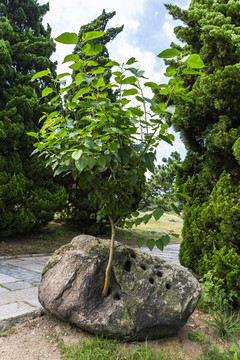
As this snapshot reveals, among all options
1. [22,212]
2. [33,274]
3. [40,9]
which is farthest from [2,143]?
[40,9]

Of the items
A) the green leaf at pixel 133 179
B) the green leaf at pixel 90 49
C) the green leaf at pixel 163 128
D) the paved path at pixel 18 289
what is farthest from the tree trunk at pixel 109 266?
the green leaf at pixel 90 49

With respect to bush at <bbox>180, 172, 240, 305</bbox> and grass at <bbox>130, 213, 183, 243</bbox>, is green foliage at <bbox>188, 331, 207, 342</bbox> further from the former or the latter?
grass at <bbox>130, 213, 183, 243</bbox>

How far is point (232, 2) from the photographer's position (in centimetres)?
422

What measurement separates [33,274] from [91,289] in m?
2.20

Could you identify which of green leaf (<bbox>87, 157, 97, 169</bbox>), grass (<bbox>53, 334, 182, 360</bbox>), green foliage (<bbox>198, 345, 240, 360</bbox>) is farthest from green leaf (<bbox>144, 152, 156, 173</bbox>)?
green foliage (<bbox>198, 345, 240, 360</bbox>)

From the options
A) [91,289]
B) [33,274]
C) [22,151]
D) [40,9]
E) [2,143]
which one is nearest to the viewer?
[91,289]

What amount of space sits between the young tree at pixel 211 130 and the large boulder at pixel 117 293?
3.73ft

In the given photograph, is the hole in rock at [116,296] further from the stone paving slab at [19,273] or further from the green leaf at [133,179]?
the stone paving slab at [19,273]

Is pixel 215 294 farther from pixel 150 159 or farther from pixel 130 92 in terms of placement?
pixel 130 92

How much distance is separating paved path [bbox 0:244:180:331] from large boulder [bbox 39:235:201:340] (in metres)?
0.29

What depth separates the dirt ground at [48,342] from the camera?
2.03m

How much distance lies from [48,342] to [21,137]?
558 cm

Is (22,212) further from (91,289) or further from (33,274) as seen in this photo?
(91,289)

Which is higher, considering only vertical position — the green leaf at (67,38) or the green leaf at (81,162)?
the green leaf at (67,38)
